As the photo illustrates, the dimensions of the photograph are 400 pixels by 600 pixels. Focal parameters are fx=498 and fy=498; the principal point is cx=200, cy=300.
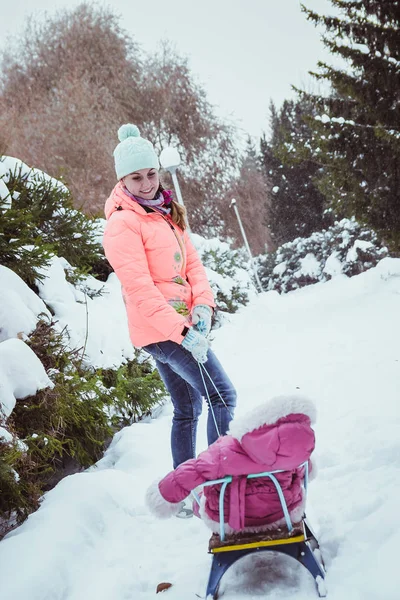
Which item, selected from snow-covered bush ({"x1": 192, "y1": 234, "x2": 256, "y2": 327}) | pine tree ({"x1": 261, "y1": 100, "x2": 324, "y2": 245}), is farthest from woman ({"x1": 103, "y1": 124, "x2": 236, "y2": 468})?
pine tree ({"x1": 261, "y1": 100, "x2": 324, "y2": 245})

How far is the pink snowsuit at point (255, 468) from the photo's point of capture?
1.83 metres

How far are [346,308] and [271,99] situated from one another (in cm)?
2160

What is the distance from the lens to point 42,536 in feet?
7.48

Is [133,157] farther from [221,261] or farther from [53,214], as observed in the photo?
[221,261]

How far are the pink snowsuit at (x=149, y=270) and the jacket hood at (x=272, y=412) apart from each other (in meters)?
0.63

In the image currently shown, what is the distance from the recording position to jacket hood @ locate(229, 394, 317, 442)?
1.88 metres

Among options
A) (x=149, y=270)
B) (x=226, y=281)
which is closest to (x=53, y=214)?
(x=149, y=270)

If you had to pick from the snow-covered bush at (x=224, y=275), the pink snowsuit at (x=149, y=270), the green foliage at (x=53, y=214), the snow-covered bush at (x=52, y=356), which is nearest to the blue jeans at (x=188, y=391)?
the pink snowsuit at (x=149, y=270)

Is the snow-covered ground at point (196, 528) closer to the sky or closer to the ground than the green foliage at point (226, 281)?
closer to the ground

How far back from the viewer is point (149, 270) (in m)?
2.61

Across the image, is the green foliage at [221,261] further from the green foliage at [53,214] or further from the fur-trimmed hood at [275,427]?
the fur-trimmed hood at [275,427]

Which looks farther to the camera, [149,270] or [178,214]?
[178,214]

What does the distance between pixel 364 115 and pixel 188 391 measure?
6.85 m

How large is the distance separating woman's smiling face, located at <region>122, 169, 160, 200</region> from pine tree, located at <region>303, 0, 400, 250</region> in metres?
4.74
